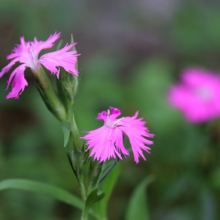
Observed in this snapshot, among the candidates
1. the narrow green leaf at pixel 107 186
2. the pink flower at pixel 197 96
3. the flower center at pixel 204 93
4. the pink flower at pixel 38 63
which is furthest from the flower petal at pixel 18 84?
the flower center at pixel 204 93

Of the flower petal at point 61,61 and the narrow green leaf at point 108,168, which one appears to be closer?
the flower petal at point 61,61

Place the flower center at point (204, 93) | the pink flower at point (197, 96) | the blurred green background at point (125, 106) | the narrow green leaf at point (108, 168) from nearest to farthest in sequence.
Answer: the narrow green leaf at point (108, 168), the blurred green background at point (125, 106), the pink flower at point (197, 96), the flower center at point (204, 93)

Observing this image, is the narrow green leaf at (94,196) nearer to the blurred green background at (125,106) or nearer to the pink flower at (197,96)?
the blurred green background at (125,106)

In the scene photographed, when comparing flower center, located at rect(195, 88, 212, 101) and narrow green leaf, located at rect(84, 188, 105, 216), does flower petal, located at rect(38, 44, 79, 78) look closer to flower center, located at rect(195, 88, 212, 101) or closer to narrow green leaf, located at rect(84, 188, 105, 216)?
narrow green leaf, located at rect(84, 188, 105, 216)

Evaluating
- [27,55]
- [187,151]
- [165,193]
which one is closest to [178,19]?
[187,151]

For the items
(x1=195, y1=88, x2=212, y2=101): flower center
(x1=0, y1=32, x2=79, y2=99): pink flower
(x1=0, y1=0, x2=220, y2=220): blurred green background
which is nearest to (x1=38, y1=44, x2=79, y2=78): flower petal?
(x1=0, y1=32, x2=79, y2=99): pink flower
